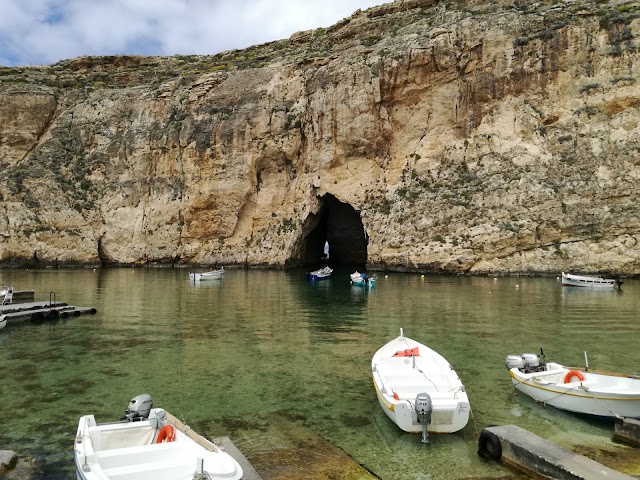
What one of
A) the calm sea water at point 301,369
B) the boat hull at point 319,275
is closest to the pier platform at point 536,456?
the calm sea water at point 301,369

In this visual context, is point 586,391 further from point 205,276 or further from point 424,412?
point 205,276

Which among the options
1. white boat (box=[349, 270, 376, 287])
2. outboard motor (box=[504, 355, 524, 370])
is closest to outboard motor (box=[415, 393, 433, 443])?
outboard motor (box=[504, 355, 524, 370])

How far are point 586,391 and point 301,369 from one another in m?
6.94

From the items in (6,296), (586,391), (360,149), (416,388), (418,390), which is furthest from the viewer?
(360,149)

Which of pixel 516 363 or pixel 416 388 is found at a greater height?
pixel 516 363

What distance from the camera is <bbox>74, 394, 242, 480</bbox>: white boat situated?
5.95 m

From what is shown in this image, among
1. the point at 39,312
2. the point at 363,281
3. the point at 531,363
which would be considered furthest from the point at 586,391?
the point at 363,281

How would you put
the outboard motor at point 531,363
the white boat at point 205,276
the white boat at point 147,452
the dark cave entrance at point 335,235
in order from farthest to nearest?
the dark cave entrance at point 335,235 → the white boat at point 205,276 → the outboard motor at point 531,363 → the white boat at point 147,452

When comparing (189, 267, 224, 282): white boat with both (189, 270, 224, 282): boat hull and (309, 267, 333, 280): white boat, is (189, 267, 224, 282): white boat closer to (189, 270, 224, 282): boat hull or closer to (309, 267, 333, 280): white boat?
(189, 270, 224, 282): boat hull

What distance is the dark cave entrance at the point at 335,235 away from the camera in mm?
58938

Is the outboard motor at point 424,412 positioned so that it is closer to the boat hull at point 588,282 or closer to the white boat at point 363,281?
the white boat at point 363,281

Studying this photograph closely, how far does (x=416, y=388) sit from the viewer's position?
10.1 meters

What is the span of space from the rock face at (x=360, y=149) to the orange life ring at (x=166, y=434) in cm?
3994

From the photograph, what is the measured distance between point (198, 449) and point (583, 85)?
48874 mm
